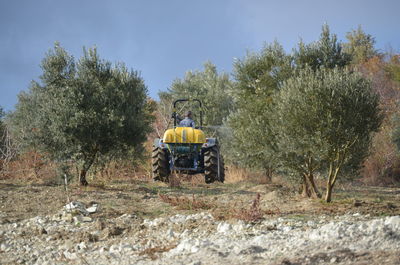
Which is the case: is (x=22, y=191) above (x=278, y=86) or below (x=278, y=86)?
below

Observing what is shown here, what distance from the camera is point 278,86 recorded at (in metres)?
12.7

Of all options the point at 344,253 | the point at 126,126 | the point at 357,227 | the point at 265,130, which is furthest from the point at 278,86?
the point at 344,253

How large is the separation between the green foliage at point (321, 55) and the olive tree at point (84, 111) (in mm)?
5402

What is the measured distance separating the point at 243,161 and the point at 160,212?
5379 mm

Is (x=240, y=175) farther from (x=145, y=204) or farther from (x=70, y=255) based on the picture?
(x=70, y=255)

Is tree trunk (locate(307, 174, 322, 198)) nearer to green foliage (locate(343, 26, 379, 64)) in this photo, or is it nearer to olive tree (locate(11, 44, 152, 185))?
olive tree (locate(11, 44, 152, 185))

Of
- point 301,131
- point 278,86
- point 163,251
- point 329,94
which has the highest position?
point 278,86

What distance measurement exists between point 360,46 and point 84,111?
36.3 m

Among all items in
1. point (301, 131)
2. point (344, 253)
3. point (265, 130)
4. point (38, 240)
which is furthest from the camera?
point (265, 130)

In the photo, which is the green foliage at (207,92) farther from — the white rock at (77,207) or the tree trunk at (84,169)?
the white rock at (77,207)

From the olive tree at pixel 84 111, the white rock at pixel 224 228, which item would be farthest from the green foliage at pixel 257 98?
the white rock at pixel 224 228

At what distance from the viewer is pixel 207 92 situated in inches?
1302

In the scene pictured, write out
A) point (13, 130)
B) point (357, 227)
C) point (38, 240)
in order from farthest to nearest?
point (13, 130), point (38, 240), point (357, 227)

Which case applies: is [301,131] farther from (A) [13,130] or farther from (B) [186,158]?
(A) [13,130]
